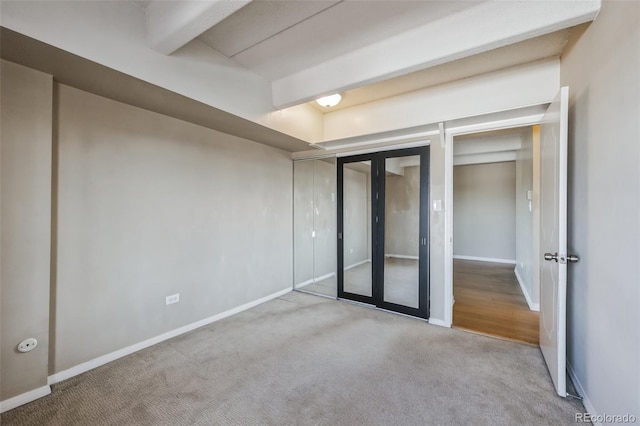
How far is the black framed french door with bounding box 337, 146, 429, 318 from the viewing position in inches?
132

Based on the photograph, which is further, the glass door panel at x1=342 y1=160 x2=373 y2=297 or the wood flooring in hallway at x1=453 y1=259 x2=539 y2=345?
the glass door panel at x1=342 y1=160 x2=373 y2=297

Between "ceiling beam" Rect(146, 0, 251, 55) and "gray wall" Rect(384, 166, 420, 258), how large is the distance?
266cm

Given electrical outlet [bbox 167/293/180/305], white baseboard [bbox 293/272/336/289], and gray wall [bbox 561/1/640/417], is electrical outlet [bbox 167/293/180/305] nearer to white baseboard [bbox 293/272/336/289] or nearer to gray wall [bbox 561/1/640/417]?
white baseboard [bbox 293/272/336/289]

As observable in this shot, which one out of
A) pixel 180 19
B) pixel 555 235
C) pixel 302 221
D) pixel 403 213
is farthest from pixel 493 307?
pixel 180 19

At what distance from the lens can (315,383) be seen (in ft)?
6.89

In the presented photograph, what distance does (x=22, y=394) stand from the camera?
1.90m

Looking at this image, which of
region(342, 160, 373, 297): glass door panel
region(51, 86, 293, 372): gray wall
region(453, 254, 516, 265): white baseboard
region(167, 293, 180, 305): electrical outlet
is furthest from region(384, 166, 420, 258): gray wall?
region(453, 254, 516, 265): white baseboard

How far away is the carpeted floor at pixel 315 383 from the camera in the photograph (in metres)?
1.77

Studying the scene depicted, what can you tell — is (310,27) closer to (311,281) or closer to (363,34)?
(363,34)

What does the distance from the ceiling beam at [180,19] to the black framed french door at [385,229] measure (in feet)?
8.27

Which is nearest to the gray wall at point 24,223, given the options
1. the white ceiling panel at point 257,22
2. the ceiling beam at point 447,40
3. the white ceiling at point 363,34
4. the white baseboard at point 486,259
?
the white ceiling at point 363,34

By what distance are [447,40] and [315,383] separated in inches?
112

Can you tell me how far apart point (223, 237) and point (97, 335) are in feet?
4.97

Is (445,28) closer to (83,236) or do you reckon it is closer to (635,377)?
(635,377)
